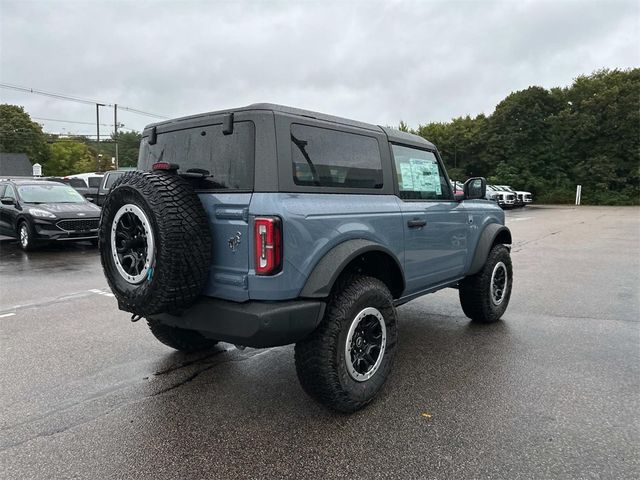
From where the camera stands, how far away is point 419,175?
4.13 meters

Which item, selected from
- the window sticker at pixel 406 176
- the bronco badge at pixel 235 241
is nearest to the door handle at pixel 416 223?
the window sticker at pixel 406 176

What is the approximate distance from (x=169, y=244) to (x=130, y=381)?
1.56 meters

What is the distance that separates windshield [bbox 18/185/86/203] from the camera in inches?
434

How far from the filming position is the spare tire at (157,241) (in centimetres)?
262

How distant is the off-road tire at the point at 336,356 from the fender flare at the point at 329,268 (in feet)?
0.58

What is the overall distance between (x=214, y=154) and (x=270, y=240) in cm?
81

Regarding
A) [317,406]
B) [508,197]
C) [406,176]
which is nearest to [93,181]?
[406,176]

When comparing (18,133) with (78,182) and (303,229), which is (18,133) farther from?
(303,229)

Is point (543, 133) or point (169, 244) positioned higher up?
point (543, 133)

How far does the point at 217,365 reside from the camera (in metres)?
3.88

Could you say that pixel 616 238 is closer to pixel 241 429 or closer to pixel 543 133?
pixel 241 429

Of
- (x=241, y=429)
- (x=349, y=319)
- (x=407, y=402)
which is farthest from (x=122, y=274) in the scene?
(x=407, y=402)

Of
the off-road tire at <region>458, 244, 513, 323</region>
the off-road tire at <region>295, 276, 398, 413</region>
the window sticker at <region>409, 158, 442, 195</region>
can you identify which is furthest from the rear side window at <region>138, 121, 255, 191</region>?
the off-road tire at <region>458, 244, 513, 323</region>

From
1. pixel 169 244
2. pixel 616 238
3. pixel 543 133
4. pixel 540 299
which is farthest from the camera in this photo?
pixel 543 133
